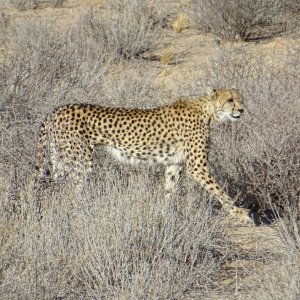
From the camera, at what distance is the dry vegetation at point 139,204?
4.86m

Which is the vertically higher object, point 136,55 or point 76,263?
point 76,263

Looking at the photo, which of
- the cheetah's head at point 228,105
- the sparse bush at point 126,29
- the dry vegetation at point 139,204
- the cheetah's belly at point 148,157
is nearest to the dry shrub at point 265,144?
the dry vegetation at point 139,204

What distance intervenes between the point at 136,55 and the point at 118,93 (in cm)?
302

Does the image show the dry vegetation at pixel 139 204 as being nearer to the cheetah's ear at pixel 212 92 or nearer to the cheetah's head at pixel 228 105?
the cheetah's head at pixel 228 105

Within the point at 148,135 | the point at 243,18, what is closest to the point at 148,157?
the point at 148,135

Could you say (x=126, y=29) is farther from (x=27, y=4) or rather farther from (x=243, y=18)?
(x=27, y=4)

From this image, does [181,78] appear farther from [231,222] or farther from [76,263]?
[76,263]

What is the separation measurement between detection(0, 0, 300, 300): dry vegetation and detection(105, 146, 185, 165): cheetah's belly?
0.08 m

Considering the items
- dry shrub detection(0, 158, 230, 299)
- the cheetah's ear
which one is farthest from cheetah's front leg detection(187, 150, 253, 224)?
dry shrub detection(0, 158, 230, 299)

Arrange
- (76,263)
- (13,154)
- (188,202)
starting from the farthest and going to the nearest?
(13,154), (188,202), (76,263)

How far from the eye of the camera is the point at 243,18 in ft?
39.1

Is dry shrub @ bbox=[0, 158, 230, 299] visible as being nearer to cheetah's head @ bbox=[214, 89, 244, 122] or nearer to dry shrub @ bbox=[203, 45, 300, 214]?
dry shrub @ bbox=[203, 45, 300, 214]

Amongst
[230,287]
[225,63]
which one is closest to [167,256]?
[230,287]

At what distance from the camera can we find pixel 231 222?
6.27 metres
